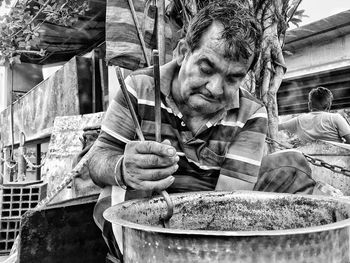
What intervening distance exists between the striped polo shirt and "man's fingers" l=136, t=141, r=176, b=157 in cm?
50

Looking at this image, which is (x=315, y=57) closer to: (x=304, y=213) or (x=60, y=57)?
(x=304, y=213)

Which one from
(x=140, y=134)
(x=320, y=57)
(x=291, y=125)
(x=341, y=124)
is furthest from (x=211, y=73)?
(x=320, y=57)

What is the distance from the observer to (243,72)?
1521mm

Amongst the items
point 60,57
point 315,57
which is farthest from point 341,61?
point 60,57

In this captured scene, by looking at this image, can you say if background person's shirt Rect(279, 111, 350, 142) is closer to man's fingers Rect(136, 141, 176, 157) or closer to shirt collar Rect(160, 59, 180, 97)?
shirt collar Rect(160, 59, 180, 97)

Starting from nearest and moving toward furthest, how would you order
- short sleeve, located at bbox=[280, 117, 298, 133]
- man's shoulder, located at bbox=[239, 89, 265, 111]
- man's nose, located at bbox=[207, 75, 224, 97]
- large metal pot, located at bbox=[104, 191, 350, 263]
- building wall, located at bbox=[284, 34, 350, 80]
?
large metal pot, located at bbox=[104, 191, 350, 263] → man's nose, located at bbox=[207, 75, 224, 97] → man's shoulder, located at bbox=[239, 89, 265, 111] → short sleeve, located at bbox=[280, 117, 298, 133] → building wall, located at bbox=[284, 34, 350, 80]

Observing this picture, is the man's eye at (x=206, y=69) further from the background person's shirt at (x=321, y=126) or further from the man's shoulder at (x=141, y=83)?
the background person's shirt at (x=321, y=126)

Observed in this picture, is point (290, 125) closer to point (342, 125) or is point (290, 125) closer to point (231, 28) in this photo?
point (342, 125)

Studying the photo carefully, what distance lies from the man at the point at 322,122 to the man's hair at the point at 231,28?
379 cm

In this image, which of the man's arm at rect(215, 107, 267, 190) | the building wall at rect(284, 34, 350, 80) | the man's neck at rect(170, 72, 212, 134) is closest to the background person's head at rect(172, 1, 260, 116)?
the man's neck at rect(170, 72, 212, 134)

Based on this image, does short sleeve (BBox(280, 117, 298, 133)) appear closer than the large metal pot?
No

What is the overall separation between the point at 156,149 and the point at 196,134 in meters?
0.64

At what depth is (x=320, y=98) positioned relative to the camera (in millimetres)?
5141

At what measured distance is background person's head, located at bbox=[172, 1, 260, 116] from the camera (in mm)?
1474
